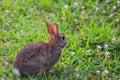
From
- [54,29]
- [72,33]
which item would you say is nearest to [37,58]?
[54,29]

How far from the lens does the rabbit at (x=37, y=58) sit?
5.56 meters

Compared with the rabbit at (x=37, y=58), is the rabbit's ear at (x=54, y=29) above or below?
above

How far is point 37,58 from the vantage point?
559 cm

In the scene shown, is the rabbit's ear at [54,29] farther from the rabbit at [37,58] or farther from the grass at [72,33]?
the grass at [72,33]

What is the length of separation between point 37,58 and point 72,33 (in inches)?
60.8

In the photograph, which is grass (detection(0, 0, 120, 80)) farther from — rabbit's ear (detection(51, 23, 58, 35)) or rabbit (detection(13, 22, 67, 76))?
rabbit's ear (detection(51, 23, 58, 35))

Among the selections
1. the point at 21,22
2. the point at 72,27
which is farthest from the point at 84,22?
the point at 21,22

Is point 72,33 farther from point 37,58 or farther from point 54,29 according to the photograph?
point 37,58

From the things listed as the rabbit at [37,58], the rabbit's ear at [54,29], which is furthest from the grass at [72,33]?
the rabbit's ear at [54,29]

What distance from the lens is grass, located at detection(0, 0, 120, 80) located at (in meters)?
5.95

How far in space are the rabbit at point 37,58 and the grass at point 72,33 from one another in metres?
0.11

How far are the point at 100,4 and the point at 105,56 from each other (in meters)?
1.81

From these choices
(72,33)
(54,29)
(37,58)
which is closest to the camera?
(37,58)

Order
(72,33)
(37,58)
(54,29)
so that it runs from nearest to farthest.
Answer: (37,58) → (54,29) → (72,33)
